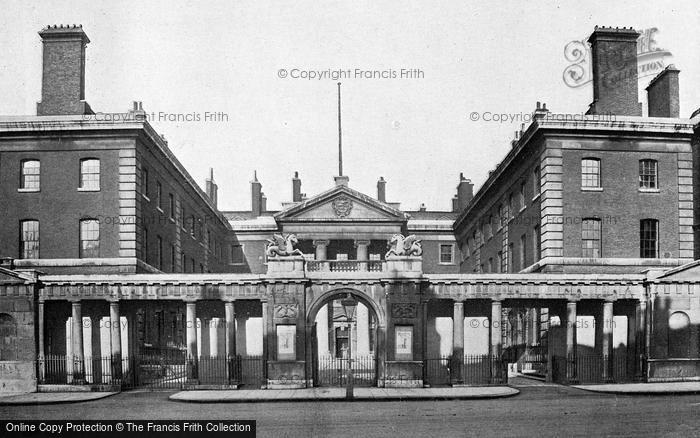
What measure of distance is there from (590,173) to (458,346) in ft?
31.3

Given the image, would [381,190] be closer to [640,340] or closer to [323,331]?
[323,331]

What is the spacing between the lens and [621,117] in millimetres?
33281

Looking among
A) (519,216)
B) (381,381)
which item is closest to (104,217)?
(381,381)

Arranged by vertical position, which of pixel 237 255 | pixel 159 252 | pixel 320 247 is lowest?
pixel 237 255

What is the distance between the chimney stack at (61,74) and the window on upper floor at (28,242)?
5.01 m

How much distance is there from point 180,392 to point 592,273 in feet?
56.2

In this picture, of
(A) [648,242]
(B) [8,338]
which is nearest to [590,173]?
(A) [648,242]

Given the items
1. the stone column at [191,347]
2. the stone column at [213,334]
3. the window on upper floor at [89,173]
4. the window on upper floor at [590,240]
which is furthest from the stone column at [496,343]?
the stone column at [213,334]

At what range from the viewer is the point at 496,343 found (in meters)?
30.7

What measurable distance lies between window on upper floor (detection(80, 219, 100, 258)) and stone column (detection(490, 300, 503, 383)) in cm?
1640

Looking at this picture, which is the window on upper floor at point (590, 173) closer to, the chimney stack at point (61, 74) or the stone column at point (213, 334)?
the chimney stack at point (61, 74)

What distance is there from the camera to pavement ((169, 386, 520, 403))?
2536 cm

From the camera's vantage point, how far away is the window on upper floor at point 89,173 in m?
32.9

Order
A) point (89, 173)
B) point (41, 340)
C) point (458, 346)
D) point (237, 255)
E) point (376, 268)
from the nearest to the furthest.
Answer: point (41, 340), point (458, 346), point (376, 268), point (89, 173), point (237, 255)
